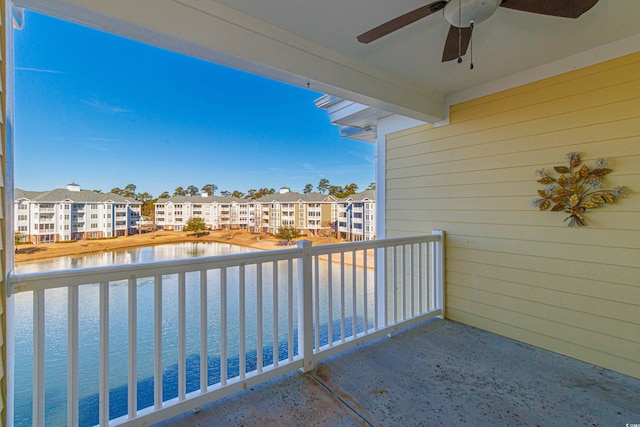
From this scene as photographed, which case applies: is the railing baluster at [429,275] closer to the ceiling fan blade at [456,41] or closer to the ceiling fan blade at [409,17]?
the ceiling fan blade at [456,41]

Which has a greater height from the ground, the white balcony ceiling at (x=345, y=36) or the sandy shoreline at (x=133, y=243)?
the white balcony ceiling at (x=345, y=36)

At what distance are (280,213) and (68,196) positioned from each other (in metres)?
1.95

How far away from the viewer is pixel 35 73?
197cm

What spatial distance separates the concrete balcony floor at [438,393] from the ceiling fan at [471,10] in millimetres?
2278

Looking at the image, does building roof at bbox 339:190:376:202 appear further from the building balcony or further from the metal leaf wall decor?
the metal leaf wall decor

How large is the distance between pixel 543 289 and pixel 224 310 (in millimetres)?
2756

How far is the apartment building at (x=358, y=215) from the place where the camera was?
12.8 ft

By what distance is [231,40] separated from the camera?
1857 mm

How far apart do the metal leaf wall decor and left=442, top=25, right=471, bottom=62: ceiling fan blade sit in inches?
55.1

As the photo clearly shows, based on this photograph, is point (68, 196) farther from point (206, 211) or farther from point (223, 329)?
point (223, 329)

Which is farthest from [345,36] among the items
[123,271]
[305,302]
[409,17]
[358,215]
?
[358,215]

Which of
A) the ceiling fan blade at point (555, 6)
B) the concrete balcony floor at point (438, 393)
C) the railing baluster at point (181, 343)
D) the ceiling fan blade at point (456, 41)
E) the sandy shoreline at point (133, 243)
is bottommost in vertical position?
the concrete balcony floor at point (438, 393)

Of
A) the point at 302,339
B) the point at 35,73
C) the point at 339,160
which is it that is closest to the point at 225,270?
the point at 302,339

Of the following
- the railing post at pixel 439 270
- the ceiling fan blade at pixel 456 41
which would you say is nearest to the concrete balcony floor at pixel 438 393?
the railing post at pixel 439 270
